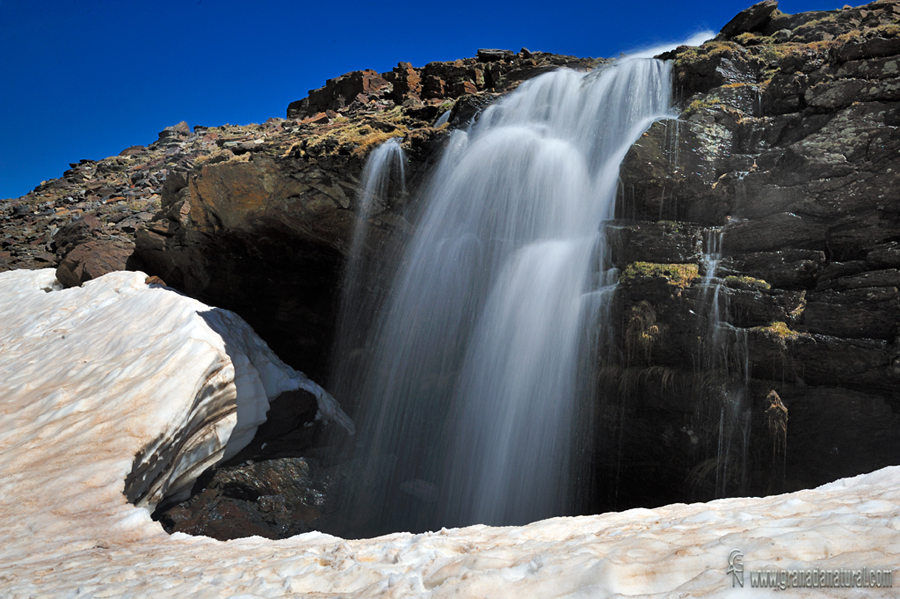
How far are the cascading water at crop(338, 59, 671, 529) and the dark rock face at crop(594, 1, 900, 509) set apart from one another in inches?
34.5

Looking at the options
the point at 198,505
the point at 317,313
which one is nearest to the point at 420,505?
the point at 198,505

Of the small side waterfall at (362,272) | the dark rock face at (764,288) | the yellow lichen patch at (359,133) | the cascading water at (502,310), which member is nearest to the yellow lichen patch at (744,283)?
the dark rock face at (764,288)

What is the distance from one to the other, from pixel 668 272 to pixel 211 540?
734 cm

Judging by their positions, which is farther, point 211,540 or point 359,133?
point 359,133

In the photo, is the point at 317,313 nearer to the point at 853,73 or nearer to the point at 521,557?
the point at 521,557

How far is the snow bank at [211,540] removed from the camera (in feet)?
8.13

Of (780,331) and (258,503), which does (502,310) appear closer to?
(780,331)

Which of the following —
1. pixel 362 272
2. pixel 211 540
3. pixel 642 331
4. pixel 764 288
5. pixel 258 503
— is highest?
pixel 362 272

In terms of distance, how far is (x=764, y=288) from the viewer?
7.31 m

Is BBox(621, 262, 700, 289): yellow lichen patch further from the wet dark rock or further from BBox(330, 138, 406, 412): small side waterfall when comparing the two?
the wet dark rock

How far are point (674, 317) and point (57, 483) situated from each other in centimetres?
873

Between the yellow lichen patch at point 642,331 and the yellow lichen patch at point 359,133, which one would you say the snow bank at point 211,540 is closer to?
the yellow lichen patch at point 642,331

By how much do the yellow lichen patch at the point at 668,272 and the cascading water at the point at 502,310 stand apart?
0.50 meters

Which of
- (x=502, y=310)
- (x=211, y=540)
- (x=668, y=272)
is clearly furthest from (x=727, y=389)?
(x=211, y=540)
